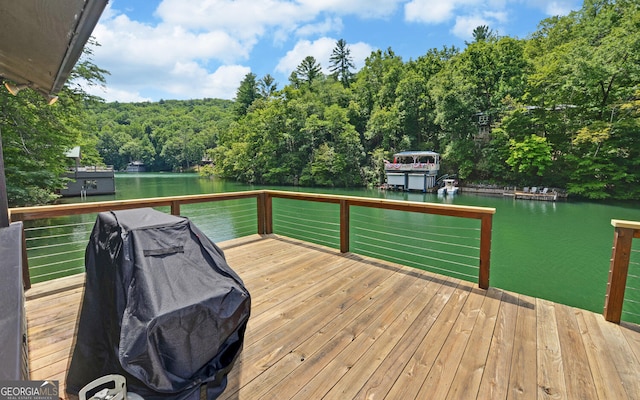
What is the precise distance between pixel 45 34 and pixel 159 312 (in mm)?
1324

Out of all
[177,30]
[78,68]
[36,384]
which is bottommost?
[36,384]

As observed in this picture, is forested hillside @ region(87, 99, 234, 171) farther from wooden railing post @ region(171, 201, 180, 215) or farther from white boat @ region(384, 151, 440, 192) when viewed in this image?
wooden railing post @ region(171, 201, 180, 215)

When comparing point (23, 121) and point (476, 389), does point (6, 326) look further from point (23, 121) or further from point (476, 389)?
point (23, 121)

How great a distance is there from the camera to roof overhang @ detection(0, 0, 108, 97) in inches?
43.2

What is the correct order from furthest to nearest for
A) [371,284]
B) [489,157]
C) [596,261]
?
[489,157]
[596,261]
[371,284]

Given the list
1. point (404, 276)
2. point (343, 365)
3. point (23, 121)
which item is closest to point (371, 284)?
point (404, 276)

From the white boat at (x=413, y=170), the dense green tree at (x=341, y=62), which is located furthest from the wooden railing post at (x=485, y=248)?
the dense green tree at (x=341, y=62)

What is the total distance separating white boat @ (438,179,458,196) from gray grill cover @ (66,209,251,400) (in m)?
20.3

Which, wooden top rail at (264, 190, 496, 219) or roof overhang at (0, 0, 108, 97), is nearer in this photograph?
roof overhang at (0, 0, 108, 97)

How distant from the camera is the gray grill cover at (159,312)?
1.08 meters

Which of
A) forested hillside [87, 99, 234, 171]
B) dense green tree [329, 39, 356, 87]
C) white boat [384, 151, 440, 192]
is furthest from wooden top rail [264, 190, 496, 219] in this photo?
forested hillside [87, 99, 234, 171]

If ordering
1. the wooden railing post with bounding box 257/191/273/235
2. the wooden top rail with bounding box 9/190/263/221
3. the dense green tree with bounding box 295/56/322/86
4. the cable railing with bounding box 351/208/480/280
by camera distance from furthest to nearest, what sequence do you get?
the dense green tree with bounding box 295/56/322/86
the cable railing with bounding box 351/208/480/280
the wooden railing post with bounding box 257/191/273/235
the wooden top rail with bounding box 9/190/263/221

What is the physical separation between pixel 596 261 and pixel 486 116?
16221 millimetres

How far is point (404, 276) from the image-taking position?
2961mm
